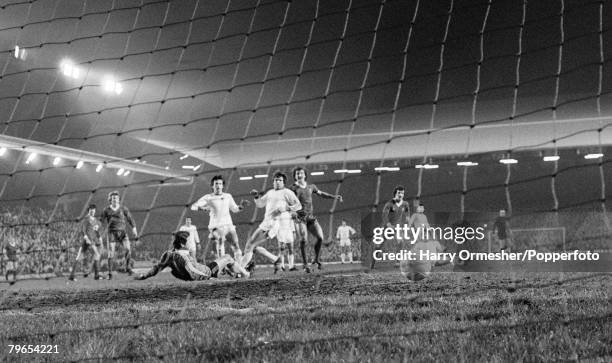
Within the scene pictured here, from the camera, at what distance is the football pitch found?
3137mm

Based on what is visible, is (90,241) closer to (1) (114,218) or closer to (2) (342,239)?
(1) (114,218)

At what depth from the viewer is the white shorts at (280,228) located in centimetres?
884

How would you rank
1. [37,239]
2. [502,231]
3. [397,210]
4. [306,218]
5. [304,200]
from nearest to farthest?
1. [304,200]
2. [306,218]
3. [397,210]
4. [502,231]
5. [37,239]

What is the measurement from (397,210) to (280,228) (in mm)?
1731

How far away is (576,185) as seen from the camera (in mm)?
22156

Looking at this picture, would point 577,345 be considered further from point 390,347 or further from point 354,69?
point 354,69

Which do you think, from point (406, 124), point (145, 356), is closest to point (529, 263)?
point (145, 356)

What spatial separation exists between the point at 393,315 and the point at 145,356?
72.8 inches

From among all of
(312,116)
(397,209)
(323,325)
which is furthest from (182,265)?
(312,116)

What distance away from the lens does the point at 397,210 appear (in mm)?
9547

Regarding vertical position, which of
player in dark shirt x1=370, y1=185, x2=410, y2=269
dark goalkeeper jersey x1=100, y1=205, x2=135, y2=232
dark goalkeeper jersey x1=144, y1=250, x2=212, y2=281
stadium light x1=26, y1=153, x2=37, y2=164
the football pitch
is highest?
stadium light x1=26, y1=153, x2=37, y2=164

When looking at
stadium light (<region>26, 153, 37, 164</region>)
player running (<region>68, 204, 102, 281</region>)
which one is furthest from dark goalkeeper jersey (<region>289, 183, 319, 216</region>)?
stadium light (<region>26, 153, 37, 164</region>)

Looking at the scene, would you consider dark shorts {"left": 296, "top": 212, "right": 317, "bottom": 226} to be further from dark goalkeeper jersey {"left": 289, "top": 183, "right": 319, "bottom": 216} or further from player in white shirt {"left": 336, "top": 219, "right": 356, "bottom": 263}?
player in white shirt {"left": 336, "top": 219, "right": 356, "bottom": 263}

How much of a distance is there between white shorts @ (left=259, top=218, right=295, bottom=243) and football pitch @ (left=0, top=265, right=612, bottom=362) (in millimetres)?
1919
